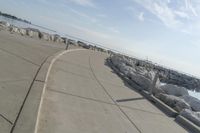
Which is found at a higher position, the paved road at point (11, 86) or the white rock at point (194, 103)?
the paved road at point (11, 86)

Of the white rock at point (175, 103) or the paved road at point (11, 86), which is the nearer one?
the paved road at point (11, 86)

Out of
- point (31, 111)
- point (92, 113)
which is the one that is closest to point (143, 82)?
point (92, 113)

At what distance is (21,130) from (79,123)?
149 centimetres

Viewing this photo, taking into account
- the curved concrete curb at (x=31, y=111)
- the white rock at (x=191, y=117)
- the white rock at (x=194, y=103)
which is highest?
the curved concrete curb at (x=31, y=111)

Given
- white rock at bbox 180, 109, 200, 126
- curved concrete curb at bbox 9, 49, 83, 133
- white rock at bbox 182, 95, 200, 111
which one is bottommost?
white rock at bbox 182, 95, 200, 111

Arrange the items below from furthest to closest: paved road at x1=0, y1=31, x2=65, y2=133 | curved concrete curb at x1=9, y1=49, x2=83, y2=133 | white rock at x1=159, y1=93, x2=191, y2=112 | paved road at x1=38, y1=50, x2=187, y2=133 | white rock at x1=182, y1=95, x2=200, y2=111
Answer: white rock at x1=182, y1=95, x2=200, y2=111, white rock at x1=159, y1=93, x2=191, y2=112, paved road at x1=38, y1=50, x2=187, y2=133, paved road at x1=0, y1=31, x2=65, y2=133, curved concrete curb at x1=9, y1=49, x2=83, y2=133

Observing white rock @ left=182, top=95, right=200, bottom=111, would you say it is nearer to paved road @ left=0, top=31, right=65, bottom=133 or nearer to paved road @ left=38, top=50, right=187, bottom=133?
paved road @ left=38, top=50, right=187, bottom=133

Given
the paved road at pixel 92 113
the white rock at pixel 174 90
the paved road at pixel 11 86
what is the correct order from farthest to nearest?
the white rock at pixel 174 90, the paved road at pixel 92 113, the paved road at pixel 11 86

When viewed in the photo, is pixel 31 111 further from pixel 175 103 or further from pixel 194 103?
pixel 194 103

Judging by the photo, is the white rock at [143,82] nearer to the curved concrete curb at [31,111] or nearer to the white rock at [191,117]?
the white rock at [191,117]

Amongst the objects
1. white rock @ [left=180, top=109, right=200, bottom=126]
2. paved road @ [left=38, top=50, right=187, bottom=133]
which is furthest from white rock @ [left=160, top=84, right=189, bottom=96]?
white rock @ [left=180, top=109, right=200, bottom=126]

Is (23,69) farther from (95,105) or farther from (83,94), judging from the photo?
(95,105)

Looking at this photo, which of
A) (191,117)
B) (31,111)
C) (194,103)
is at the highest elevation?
(31,111)

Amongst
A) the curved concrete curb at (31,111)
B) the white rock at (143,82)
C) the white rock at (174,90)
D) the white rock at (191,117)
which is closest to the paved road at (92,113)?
the curved concrete curb at (31,111)
